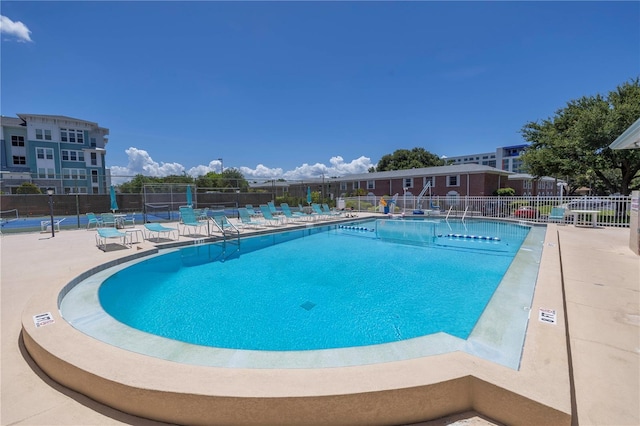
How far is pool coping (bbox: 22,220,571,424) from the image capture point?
6.01ft

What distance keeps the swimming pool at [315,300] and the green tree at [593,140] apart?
1230 centimetres

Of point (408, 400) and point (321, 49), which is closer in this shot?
point (408, 400)

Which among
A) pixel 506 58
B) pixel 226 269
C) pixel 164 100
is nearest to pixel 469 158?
pixel 506 58

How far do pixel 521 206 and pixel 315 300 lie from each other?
1760 centimetres

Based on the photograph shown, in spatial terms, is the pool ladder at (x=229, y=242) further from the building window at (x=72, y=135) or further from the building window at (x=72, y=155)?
the building window at (x=72, y=135)

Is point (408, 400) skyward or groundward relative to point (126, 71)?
groundward

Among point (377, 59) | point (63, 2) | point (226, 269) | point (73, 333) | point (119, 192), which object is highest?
point (377, 59)

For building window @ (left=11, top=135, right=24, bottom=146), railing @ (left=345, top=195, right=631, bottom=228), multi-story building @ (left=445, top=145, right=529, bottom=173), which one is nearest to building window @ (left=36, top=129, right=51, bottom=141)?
building window @ (left=11, top=135, right=24, bottom=146)

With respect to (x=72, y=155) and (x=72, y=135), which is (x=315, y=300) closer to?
(x=72, y=155)

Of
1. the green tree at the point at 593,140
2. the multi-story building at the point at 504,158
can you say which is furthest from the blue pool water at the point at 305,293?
the multi-story building at the point at 504,158

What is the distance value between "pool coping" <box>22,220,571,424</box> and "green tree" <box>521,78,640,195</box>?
19747mm

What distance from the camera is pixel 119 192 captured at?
21.2 m

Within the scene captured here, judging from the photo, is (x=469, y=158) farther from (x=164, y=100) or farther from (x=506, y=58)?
(x=164, y=100)

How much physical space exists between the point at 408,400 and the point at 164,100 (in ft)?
82.4
